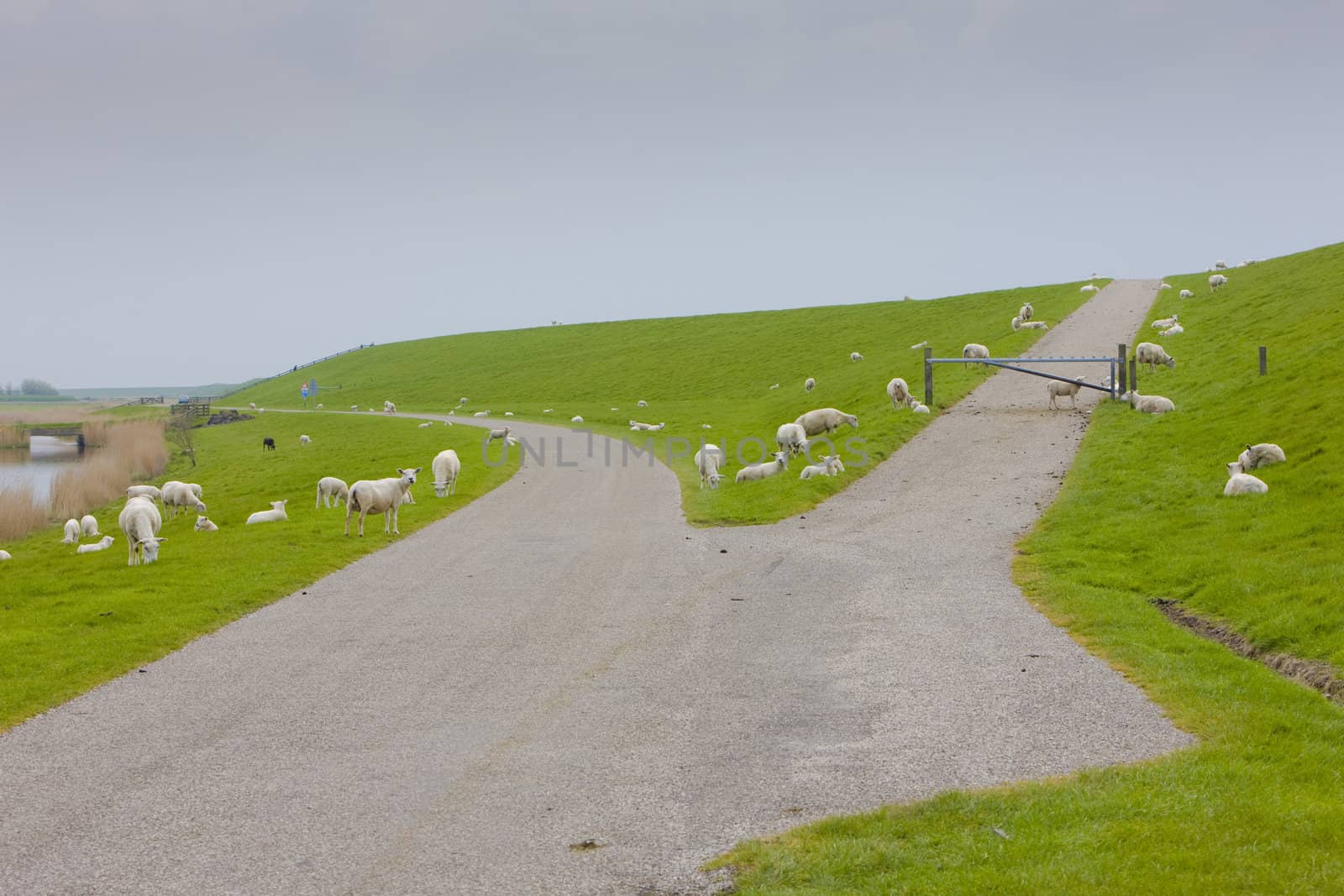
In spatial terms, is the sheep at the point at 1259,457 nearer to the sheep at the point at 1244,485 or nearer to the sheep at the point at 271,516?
the sheep at the point at 1244,485

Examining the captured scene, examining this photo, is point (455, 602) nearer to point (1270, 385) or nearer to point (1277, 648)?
point (1277, 648)

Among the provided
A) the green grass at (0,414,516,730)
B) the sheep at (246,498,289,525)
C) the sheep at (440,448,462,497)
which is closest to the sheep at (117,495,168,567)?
the green grass at (0,414,516,730)

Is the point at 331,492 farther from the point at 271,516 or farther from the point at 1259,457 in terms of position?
the point at 1259,457

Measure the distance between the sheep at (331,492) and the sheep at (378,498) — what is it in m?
6.43

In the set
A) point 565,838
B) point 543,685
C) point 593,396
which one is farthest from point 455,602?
point 593,396

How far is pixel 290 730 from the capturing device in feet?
35.3

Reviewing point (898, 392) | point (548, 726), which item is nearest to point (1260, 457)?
point (548, 726)

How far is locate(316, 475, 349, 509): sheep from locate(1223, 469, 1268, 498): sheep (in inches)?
930

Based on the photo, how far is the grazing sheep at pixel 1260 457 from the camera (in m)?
22.6

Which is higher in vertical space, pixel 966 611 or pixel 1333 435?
pixel 1333 435

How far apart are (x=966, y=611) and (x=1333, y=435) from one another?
41.2 feet

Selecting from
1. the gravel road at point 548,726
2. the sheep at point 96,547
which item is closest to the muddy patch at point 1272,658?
the gravel road at point 548,726

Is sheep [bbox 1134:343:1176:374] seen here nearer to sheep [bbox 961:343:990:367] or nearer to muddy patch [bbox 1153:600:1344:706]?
sheep [bbox 961:343:990:367]

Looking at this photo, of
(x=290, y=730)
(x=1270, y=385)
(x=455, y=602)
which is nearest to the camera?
(x=290, y=730)
